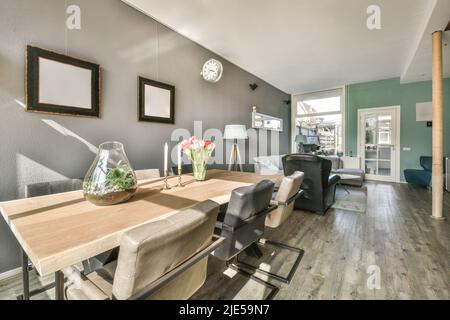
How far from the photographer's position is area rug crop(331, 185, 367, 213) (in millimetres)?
3588

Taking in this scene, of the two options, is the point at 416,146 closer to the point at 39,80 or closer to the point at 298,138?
the point at 298,138

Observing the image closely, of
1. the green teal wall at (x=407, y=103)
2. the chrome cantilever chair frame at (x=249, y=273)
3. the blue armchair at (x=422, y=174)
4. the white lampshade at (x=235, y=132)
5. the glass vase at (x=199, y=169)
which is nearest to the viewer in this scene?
the chrome cantilever chair frame at (x=249, y=273)

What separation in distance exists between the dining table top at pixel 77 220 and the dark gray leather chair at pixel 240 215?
19 cm

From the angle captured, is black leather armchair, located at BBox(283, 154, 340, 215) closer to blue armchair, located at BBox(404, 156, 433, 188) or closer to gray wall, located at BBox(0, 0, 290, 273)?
gray wall, located at BBox(0, 0, 290, 273)

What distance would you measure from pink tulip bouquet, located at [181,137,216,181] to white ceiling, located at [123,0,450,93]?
193 cm

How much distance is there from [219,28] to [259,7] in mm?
704

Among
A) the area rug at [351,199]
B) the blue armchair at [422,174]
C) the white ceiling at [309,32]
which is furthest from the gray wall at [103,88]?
the blue armchair at [422,174]

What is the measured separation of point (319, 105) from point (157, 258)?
24.4 feet

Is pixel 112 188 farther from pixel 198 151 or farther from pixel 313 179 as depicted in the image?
pixel 313 179

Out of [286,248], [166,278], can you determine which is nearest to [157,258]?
[166,278]

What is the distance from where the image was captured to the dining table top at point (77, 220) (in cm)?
72

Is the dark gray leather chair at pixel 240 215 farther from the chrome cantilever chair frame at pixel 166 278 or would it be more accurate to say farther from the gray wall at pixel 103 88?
the gray wall at pixel 103 88

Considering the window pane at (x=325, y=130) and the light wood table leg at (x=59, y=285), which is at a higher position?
the window pane at (x=325, y=130)

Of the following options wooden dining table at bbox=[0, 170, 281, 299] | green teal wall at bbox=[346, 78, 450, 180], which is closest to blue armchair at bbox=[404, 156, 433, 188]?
green teal wall at bbox=[346, 78, 450, 180]
